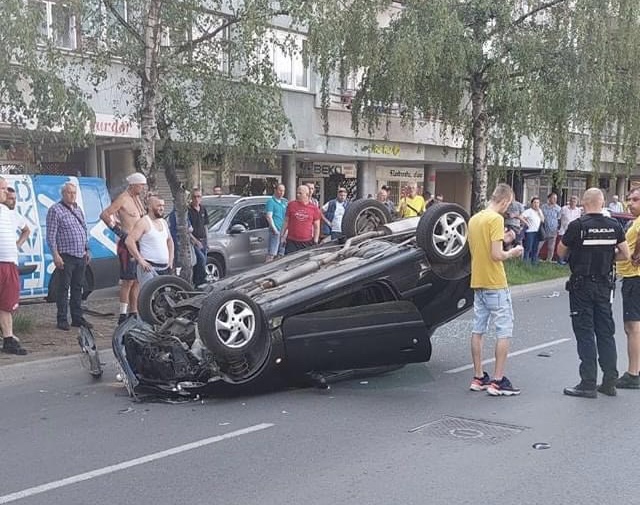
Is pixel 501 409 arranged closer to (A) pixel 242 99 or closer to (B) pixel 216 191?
(A) pixel 242 99

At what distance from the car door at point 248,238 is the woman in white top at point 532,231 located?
7133 millimetres

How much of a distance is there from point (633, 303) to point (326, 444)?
136 inches

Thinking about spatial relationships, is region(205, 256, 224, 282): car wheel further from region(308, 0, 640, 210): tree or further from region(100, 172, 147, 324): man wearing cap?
region(308, 0, 640, 210): tree

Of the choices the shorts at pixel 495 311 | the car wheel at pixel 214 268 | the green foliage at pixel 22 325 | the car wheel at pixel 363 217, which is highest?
the car wheel at pixel 363 217

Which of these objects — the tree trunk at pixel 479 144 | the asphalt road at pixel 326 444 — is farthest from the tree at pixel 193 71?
the tree trunk at pixel 479 144

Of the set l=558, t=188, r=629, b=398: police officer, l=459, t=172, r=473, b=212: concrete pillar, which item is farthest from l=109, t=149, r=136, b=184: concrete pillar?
l=459, t=172, r=473, b=212: concrete pillar

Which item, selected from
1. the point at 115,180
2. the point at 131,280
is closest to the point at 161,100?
the point at 131,280

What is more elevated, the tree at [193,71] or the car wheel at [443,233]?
the tree at [193,71]

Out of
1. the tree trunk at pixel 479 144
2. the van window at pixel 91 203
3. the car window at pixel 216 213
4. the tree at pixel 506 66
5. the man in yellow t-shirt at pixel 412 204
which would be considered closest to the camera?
the van window at pixel 91 203

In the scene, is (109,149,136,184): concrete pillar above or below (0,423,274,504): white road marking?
above

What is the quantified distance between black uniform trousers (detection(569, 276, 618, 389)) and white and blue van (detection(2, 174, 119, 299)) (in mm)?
7562

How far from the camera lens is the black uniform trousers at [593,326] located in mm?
6633

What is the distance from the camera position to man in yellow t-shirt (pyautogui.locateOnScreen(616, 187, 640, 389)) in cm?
699

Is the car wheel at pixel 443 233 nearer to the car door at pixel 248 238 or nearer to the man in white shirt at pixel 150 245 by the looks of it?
the man in white shirt at pixel 150 245
